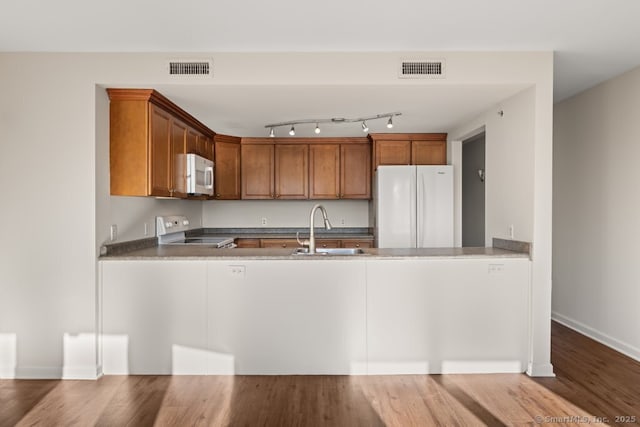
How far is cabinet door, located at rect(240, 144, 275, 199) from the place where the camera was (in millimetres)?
5828

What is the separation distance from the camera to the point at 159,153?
3588 millimetres

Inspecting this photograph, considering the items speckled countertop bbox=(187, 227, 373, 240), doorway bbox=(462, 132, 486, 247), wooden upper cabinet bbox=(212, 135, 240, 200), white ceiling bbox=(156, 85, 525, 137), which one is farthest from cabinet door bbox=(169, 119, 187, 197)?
doorway bbox=(462, 132, 486, 247)

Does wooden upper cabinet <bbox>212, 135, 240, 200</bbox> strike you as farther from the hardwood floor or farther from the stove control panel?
the hardwood floor

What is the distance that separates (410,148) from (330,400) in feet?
11.7

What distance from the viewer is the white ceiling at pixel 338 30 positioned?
2512 mm

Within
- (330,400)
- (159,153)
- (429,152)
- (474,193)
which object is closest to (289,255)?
(330,400)

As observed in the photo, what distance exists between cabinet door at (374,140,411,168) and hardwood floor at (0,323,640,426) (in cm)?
300

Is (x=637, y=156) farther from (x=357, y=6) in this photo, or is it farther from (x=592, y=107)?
(x=357, y=6)

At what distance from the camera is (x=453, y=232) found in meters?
5.13

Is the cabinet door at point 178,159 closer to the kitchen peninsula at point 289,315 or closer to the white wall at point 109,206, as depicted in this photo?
the white wall at point 109,206

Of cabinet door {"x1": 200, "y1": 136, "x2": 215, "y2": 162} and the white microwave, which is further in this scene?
cabinet door {"x1": 200, "y1": 136, "x2": 215, "y2": 162}

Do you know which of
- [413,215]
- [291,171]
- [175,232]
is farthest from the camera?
[291,171]

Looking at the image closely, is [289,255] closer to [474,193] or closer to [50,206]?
[50,206]

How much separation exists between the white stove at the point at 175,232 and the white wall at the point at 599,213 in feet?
12.2
